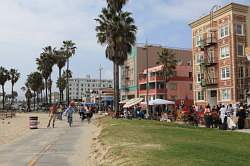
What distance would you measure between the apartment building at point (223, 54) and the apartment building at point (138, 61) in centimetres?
3208

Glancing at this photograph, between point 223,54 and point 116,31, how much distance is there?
637 inches

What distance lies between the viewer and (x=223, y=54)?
57.1m

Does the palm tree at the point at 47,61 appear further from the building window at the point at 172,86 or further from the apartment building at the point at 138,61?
the building window at the point at 172,86

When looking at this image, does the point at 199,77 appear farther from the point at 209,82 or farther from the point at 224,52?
the point at 224,52

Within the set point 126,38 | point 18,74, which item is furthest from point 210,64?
point 18,74

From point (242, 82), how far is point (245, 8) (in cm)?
943

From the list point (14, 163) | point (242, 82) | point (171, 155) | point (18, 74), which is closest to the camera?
point (171, 155)

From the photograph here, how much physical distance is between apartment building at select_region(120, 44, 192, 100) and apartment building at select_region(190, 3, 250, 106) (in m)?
32.1

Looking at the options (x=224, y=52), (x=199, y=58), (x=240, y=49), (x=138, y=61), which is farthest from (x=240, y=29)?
(x=138, y=61)

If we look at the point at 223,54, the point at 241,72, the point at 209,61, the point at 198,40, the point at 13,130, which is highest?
the point at 198,40

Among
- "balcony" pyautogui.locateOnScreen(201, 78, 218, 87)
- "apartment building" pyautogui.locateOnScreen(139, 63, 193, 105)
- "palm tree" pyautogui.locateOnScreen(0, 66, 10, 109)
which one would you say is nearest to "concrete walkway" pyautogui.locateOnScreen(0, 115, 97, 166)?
"balcony" pyautogui.locateOnScreen(201, 78, 218, 87)

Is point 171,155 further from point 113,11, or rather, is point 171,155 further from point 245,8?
point 245,8

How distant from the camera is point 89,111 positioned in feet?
130

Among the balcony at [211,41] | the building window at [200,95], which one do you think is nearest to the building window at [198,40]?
the balcony at [211,41]
